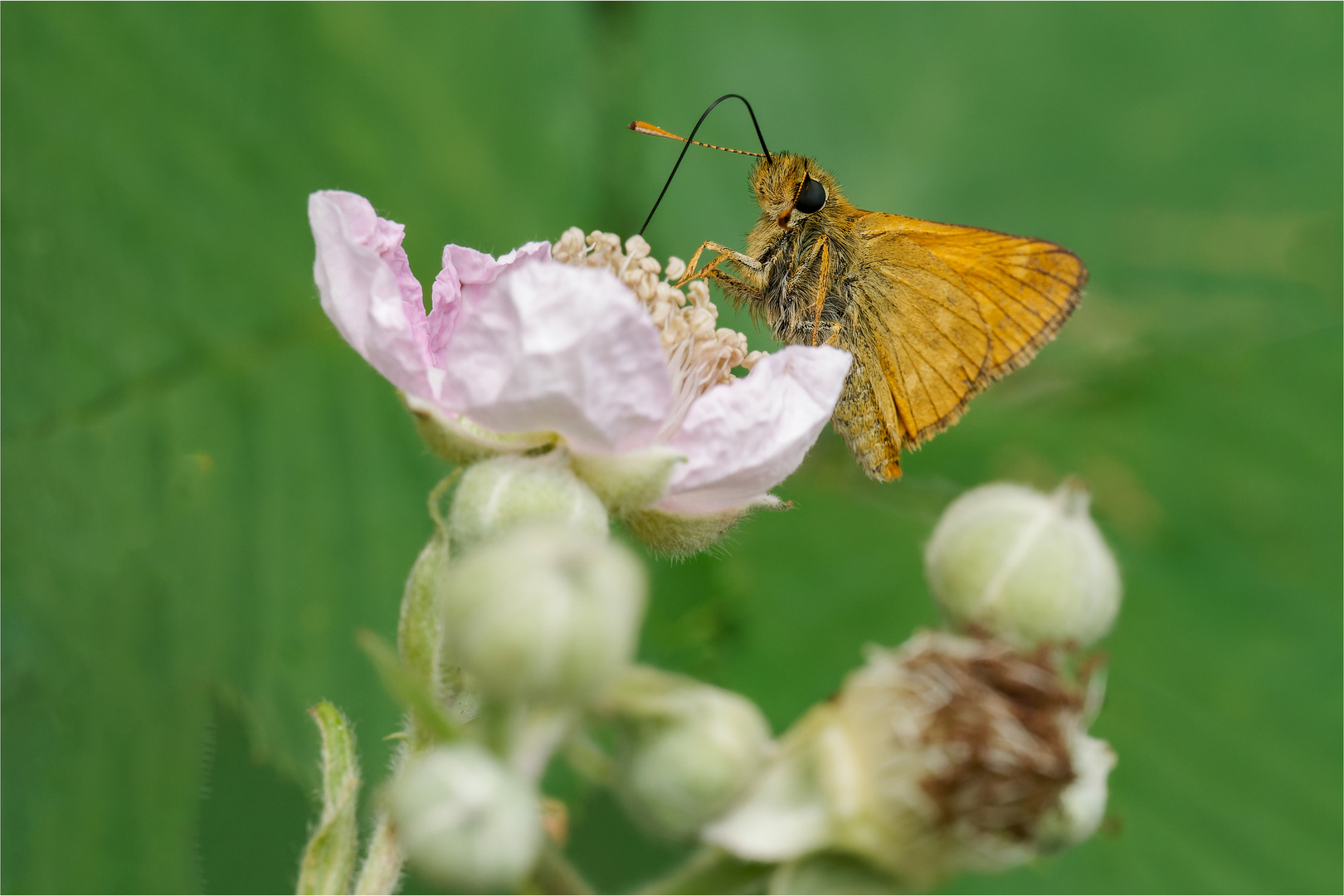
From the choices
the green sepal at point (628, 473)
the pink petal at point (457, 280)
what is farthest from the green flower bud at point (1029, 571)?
the pink petal at point (457, 280)

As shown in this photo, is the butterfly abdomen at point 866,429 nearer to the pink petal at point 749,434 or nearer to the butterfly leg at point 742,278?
the butterfly leg at point 742,278

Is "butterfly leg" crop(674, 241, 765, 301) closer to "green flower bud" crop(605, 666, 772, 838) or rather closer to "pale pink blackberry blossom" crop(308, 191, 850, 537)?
"pale pink blackberry blossom" crop(308, 191, 850, 537)

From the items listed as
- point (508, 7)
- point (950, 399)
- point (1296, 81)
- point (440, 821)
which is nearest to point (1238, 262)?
point (1296, 81)

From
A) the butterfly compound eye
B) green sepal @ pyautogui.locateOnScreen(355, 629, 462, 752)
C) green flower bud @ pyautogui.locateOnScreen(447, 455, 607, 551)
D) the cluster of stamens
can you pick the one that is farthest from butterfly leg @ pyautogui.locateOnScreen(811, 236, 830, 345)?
green sepal @ pyautogui.locateOnScreen(355, 629, 462, 752)

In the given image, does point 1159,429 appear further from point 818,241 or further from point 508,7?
point 508,7

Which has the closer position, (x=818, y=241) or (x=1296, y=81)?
(x=818, y=241)
